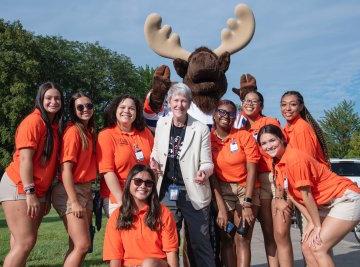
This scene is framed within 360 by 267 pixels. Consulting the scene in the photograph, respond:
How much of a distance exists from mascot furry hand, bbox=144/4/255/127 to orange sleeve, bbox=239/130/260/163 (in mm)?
558

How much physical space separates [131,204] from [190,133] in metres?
0.90

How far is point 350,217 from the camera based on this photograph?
4281mm

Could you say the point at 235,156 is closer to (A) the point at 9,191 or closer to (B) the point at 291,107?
(B) the point at 291,107

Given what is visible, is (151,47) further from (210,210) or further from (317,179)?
(317,179)

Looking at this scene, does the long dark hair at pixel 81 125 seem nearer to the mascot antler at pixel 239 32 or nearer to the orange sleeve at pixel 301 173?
the orange sleeve at pixel 301 173

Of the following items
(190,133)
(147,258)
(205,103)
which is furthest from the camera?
(205,103)

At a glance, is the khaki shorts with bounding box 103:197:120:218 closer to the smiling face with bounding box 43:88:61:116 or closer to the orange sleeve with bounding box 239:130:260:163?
the smiling face with bounding box 43:88:61:116

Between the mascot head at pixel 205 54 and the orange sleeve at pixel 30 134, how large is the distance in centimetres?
190

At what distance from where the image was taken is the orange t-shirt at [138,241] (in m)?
4.19

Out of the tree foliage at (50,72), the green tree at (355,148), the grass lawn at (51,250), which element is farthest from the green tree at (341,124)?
the grass lawn at (51,250)

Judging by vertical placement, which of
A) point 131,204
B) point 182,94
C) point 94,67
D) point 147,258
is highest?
point 94,67

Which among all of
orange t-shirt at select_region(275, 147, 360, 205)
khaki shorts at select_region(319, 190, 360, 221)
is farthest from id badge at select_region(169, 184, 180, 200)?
khaki shorts at select_region(319, 190, 360, 221)

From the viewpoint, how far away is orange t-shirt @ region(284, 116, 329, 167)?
15.9ft

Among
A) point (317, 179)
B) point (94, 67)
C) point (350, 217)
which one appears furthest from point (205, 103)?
point (94, 67)
